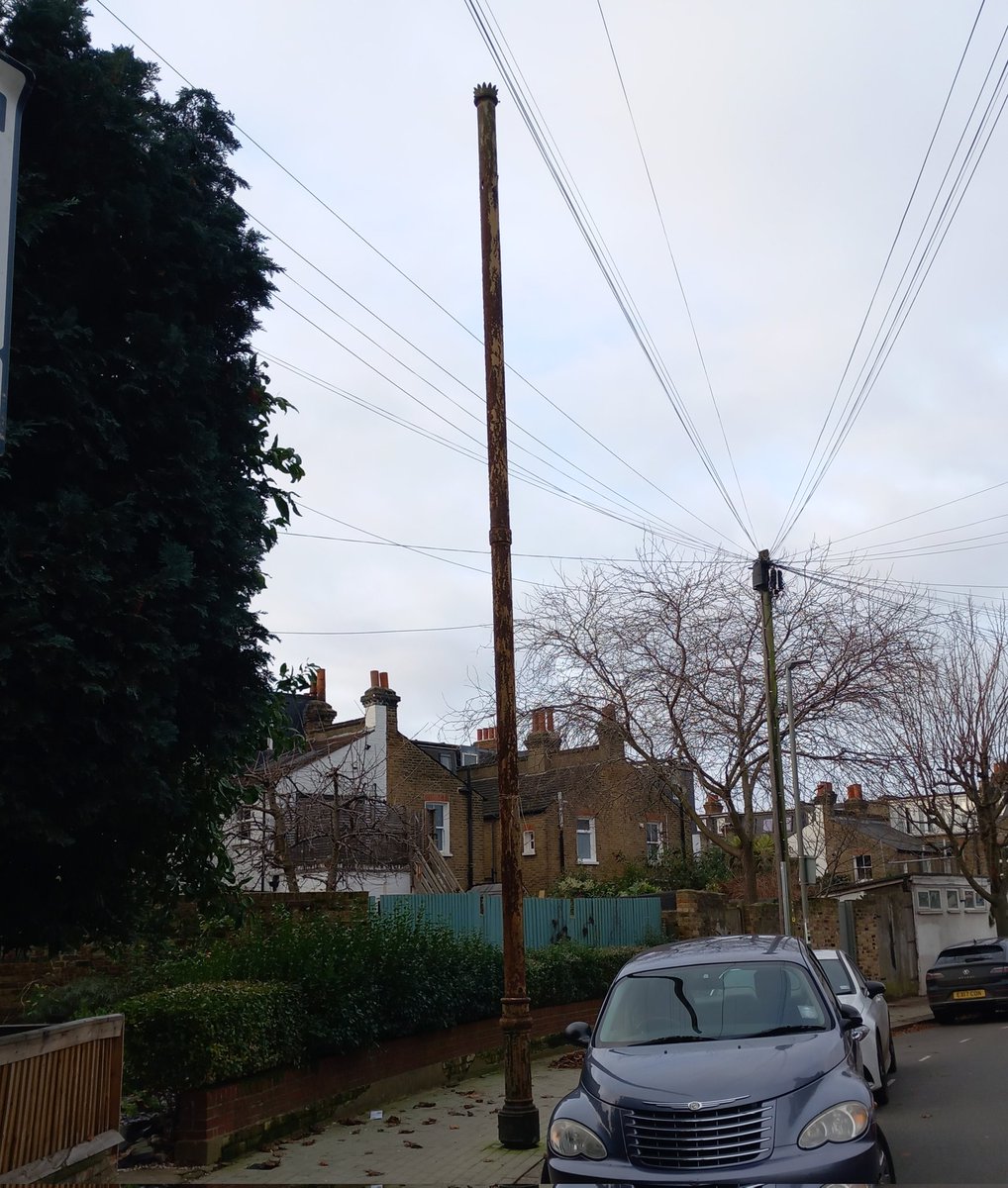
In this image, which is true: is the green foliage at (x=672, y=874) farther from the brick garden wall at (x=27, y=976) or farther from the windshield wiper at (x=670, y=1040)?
the windshield wiper at (x=670, y=1040)

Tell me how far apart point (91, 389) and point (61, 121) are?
4.97 ft

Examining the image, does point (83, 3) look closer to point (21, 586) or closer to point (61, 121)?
point (61, 121)

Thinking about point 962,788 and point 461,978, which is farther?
point 962,788

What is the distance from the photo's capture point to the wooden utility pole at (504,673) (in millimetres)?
10008

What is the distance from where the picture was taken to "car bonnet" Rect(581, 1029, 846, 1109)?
6.50 m

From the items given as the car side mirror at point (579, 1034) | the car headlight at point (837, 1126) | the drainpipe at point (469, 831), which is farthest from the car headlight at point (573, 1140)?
the drainpipe at point (469, 831)

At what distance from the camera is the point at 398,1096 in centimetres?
1241

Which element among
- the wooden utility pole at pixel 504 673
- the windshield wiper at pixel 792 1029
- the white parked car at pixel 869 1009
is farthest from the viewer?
the white parked car at pixel 869 1009

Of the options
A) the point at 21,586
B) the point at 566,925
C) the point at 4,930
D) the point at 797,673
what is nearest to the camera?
the point at 21,586

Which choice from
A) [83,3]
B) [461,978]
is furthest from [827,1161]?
[461,978]

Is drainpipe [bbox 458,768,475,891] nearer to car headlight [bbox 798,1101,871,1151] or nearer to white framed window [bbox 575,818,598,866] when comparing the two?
white framed window [bbox 575,818,598,866]

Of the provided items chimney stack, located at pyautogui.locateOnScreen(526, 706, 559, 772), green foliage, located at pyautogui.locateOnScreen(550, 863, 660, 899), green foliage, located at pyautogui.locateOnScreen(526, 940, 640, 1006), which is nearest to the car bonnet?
green foliage, located at pyautogui.locateOnScreen(526, 940, 640, 1006)

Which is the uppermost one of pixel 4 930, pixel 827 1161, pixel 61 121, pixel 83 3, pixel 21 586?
pixel 83 3

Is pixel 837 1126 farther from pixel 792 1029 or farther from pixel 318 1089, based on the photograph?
pixel 318 1089
